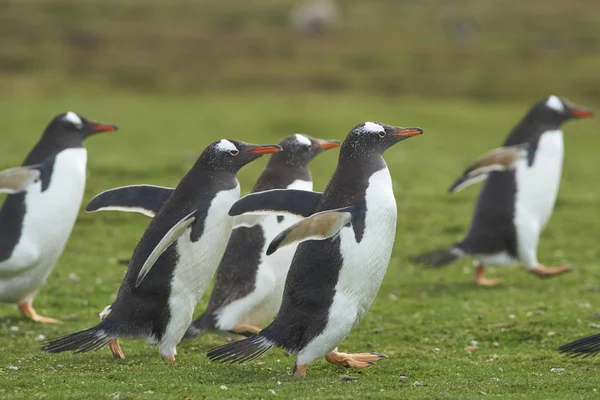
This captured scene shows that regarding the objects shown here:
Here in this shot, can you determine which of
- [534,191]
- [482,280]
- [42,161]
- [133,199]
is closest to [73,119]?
[42,161]

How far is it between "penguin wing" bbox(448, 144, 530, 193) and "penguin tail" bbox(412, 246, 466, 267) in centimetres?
75

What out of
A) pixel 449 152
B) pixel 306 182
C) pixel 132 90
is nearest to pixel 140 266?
pixel 306 182

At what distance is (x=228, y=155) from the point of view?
703 cm

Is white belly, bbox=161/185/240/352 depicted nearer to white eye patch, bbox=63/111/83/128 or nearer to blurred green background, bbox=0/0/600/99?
white eye patch, bbox=63/111/83/128

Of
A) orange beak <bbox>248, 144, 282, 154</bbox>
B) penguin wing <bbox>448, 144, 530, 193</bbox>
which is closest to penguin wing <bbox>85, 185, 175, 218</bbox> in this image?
orange beak <bbox>248, 144, 282, 154</bbox>

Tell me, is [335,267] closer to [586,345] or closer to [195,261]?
[195,261]

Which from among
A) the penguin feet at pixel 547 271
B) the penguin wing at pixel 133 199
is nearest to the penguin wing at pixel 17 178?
the penguin wing at pixel 133 199

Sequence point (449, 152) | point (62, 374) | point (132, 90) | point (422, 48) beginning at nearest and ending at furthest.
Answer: point (62, 374) < point (449, 152) < point (132, 90) < point (422, 48)

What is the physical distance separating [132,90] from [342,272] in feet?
103

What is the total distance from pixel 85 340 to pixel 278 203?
5.56ft

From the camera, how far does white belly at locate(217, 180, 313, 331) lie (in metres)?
7.95

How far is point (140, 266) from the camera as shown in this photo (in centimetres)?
690

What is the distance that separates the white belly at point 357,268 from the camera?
250 inches

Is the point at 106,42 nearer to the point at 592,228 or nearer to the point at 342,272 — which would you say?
the point at 592,228
